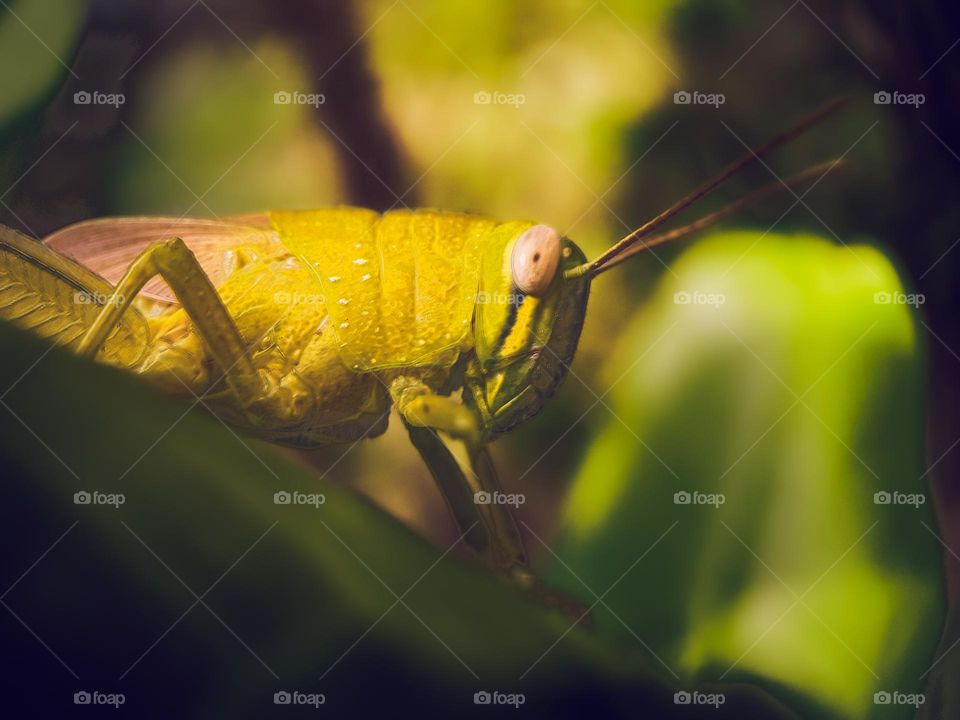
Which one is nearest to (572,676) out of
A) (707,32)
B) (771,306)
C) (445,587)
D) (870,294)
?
(445,587)

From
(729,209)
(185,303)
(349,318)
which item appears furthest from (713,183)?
(185,303)

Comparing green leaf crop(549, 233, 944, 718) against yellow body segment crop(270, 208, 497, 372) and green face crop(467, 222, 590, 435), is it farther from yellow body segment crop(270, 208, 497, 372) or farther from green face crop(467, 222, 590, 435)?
yellow body segment crop(270, 208, 497, 372)

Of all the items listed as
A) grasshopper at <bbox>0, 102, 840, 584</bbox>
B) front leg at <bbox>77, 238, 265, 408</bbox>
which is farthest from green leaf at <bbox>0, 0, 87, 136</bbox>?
front leg at <bbox>77, 238, 265, 408</bbox>

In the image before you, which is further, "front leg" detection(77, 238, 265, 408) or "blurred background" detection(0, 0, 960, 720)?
"blurred background" detection(0, 0, 960, 720)

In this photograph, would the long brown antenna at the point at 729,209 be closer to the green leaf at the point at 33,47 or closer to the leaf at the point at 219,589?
the leaf at the point at 219,589

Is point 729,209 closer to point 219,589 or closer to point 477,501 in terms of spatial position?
point 477,501

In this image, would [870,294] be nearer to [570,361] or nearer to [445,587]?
[570,361]

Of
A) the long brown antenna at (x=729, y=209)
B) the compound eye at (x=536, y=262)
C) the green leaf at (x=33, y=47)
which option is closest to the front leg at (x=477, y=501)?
the compound eye at (x=536, y=262)

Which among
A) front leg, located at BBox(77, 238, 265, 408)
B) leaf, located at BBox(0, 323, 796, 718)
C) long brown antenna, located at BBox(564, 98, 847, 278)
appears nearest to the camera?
leaf, located at BBox(0, 323, 796, 718)
